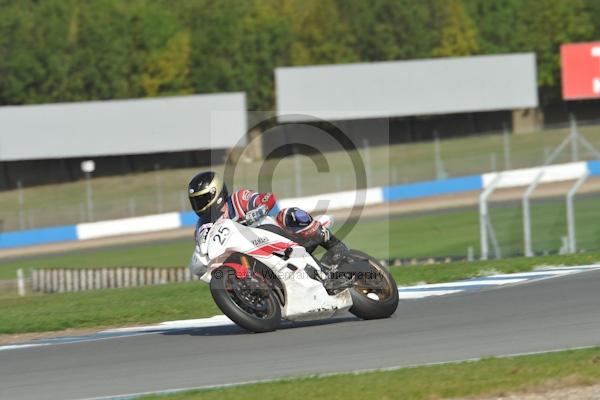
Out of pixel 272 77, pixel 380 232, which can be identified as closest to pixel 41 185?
pixel 272 77

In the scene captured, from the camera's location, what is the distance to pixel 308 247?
33.2 ft

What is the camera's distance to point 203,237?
32.3ft

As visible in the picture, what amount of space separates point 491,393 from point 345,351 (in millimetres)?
1948

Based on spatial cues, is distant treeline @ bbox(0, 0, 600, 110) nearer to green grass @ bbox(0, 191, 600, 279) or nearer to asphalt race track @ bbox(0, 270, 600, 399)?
green grass @ bbox(0, 191, 600, 279)

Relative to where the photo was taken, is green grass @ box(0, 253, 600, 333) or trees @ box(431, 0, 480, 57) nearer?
green grass @ box(0, 253, 600, 333)

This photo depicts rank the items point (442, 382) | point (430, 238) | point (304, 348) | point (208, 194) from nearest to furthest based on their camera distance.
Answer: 1. point (442, 382)
2. point (304, 348)
3. point (208, 194)
4. point (430, 238)

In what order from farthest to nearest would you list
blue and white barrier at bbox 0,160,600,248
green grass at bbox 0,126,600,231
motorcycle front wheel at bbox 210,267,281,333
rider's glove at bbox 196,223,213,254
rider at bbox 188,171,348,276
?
green grass at bbox 0,126,600,231, blue and white barrier at bbox 0,160,600,248, rider at bbox 188,171,348,276, rider's glove at bbox 196,223,213,254, motorcycle front wheel at bbox 210,267,281,333

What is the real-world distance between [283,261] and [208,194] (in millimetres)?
848

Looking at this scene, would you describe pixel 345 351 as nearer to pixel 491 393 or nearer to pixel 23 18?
pixel 491 393

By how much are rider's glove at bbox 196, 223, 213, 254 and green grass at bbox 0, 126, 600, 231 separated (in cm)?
2452

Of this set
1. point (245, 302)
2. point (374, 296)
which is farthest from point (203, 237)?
point (374, 296)

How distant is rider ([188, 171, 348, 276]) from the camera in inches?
390

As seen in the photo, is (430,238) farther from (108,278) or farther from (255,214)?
(255,214)

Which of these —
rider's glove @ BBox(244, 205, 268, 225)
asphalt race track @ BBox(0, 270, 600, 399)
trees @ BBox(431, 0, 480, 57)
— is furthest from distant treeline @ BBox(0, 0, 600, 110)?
rider's glove @ BBox(244, 205, 268, 225)
